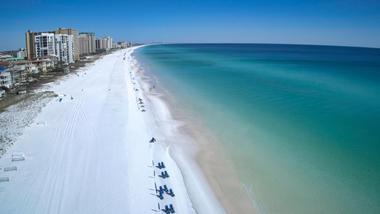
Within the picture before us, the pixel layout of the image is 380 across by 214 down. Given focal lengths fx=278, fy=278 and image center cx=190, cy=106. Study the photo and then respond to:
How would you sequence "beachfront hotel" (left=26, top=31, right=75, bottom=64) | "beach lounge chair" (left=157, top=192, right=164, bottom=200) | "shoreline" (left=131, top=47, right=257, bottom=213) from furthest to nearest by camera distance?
1. "beachfront hotel" (left=26, top=31, right=75, bottom=64)
2. "shoreline" (left=131, top=47, right=257, bottom=213)
3. "beach lounge chair" (left=157, top=192, right=164, bottom=200)

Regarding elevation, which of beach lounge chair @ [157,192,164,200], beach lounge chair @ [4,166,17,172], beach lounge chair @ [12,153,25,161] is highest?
beach lounge chair @ [12,153,25,161]

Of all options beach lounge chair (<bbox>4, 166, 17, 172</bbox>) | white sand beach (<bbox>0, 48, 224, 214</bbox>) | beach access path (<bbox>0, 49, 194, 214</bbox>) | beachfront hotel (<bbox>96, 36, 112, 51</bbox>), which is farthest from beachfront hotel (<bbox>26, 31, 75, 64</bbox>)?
beachfront hotel (<bbox>96, 36, 112, 51</bbox>)

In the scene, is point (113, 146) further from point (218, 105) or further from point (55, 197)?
point (218, 105)

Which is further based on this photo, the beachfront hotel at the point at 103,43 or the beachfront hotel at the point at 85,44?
the beachfront hotel at the point at 103,43

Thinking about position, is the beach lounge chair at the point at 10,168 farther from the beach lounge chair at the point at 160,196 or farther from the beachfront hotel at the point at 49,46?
the beachfront hotel at the point at 49,46

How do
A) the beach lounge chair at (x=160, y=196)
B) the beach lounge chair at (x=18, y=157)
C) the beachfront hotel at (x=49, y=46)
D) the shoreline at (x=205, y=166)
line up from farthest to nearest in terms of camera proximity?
the beachfront hotel at (x=49, y=46)
the beach lounge chair at (x=18, y=157)
the shoreline at (x=205, y=166)
the beach lounge chair at (x=160, y=196)

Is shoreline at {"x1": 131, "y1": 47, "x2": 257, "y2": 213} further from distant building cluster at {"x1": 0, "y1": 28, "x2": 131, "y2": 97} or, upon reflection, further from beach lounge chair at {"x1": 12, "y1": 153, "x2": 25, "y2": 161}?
distant building cluster at {"x1": 0, "y1": 28, "x2": 131, "y2": 97}

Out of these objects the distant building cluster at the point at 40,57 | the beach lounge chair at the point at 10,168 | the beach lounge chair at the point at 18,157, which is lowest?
the beach lounge chair at the point at 10,168

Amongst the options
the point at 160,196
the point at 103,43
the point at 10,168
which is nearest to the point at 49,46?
the point at 10,168

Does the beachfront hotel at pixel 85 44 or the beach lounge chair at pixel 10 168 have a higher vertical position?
the beachfront hotel at pixel 85 44

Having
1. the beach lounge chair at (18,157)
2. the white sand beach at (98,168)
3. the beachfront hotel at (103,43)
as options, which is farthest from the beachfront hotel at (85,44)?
the beach lounge chair at (18,157)
